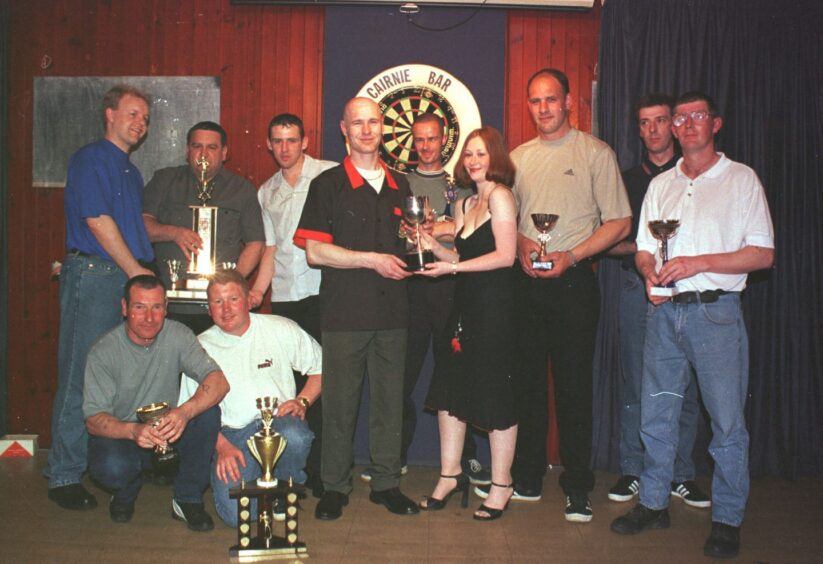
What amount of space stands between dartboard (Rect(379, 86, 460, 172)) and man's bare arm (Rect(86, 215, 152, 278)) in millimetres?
1677

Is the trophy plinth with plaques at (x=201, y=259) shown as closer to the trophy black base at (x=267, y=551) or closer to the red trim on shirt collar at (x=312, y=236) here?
the red trim on shirt collar at (x=312, y=236)

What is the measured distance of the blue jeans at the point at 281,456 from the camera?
3.62 metres

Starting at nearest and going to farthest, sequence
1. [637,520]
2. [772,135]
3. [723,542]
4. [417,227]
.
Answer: [723,542], [637,520], [417,227], [772,135]

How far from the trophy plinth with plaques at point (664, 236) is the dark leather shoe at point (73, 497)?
2797mm

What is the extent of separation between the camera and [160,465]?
339 centimetres

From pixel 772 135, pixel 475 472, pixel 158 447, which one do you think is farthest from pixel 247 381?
pixel 772 135

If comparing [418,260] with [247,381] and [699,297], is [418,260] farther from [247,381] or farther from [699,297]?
[699,297]

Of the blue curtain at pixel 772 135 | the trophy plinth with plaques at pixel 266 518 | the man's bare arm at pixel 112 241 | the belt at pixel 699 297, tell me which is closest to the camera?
the trophy plinth with plaques at pixel 266 518

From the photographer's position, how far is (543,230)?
379 centimetres

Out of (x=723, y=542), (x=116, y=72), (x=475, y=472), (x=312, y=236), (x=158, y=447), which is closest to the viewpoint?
(x=723, y=542)

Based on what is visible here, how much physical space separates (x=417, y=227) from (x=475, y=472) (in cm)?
159

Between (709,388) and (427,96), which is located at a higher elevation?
(427,96)

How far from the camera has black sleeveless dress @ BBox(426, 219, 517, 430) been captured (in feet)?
11.8

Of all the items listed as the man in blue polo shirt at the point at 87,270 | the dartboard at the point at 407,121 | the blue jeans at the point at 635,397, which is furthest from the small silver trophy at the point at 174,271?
the blue jeans at the point at 635,397
